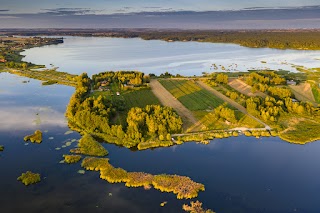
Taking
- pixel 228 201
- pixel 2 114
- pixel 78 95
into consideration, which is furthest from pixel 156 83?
pixel 228 201

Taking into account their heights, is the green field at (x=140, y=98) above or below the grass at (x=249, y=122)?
above

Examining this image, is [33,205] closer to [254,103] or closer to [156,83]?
[254,103]

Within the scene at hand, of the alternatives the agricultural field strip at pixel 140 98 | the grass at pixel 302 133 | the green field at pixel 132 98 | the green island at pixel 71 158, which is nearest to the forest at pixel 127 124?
the green field at pixel 132 98

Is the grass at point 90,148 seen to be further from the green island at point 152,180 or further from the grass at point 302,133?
the grass at point 302,133

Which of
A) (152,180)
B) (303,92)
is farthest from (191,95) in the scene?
(152,180)

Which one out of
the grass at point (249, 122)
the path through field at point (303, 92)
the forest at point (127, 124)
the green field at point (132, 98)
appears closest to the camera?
the forest at point (127, 124)

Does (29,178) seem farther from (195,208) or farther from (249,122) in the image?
(249,122)
